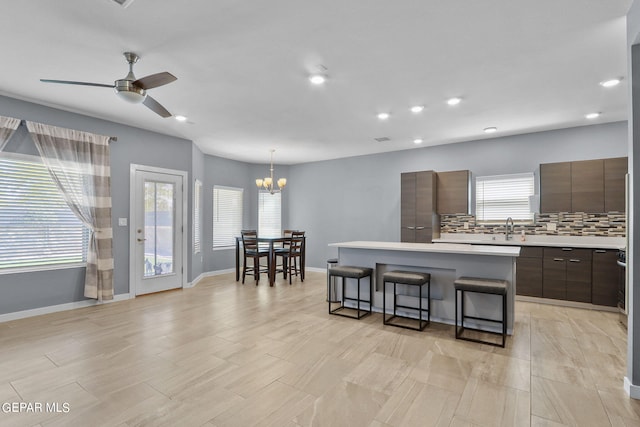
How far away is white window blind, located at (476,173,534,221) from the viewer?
549 cm

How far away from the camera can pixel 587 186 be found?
4828 millimetres

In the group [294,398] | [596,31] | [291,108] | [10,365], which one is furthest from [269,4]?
[10,365]

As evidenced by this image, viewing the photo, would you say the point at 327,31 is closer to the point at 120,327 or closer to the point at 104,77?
the point at 104,77

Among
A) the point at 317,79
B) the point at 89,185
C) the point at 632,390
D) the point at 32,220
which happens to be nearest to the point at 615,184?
the point at 632,390

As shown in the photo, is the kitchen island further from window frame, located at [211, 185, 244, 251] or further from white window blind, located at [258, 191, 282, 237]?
white window blind, located at [258, 191, 282, 237]

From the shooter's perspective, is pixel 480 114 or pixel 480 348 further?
pixel 480 114

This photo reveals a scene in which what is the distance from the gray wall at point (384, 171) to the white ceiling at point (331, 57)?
1.35 feet

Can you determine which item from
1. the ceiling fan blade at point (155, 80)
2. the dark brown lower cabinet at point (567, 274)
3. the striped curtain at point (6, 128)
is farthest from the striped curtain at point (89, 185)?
the dark brown lower cabinet at point (567, 274)

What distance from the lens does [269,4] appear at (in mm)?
2225

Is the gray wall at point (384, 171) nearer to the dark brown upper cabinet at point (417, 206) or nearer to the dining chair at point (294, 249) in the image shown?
the dark brown upper cabinet at point (417, 206)

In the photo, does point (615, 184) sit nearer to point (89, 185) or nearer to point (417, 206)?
point (417, 206)

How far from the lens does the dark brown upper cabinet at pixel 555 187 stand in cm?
496

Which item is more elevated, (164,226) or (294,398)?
(164,226)

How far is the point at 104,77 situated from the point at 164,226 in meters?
2.88
